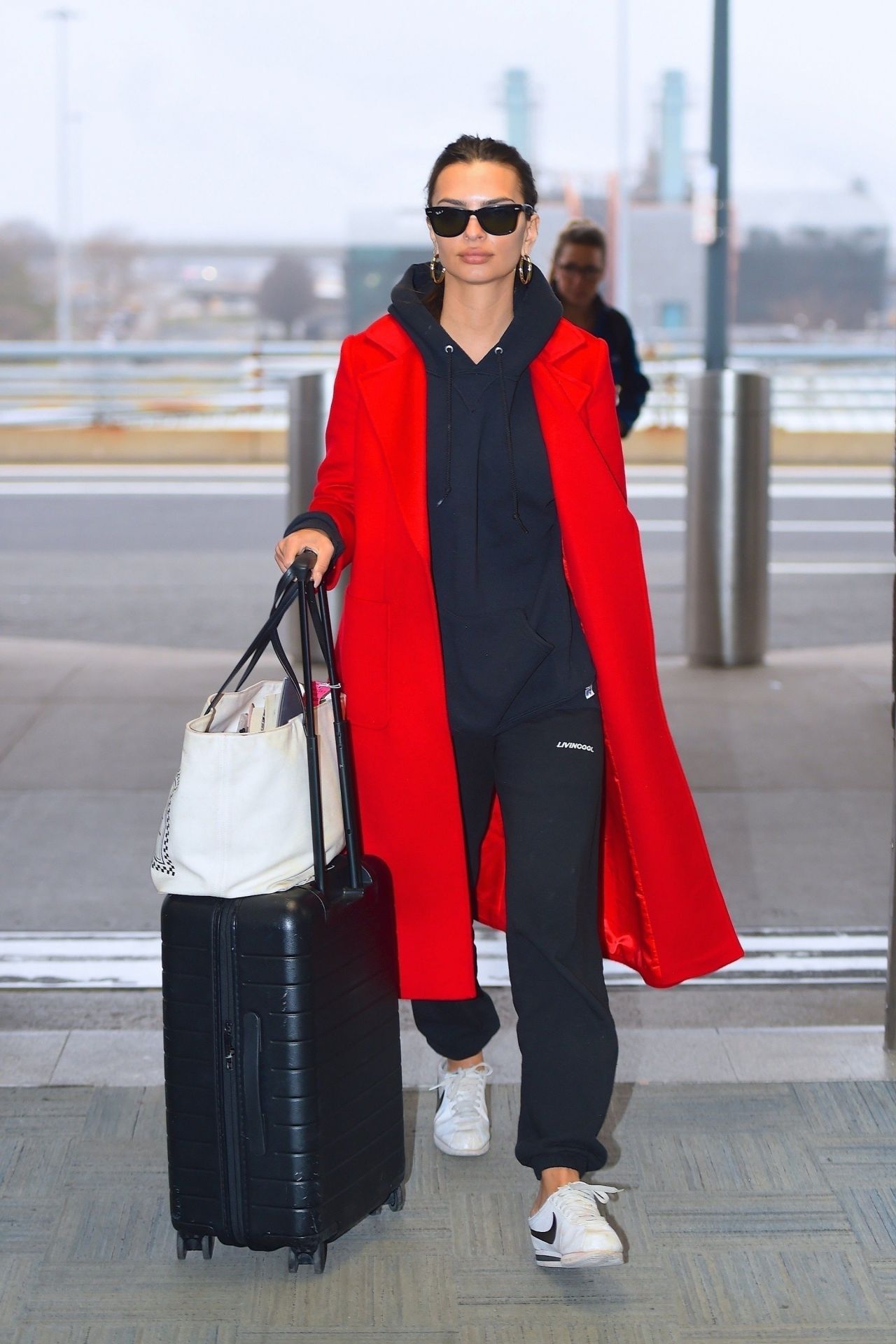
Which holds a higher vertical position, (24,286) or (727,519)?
(24,286)

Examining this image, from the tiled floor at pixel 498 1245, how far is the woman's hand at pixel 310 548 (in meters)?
1.09

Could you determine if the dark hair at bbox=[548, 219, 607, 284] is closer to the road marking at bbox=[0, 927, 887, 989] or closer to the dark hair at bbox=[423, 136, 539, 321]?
the road marking at bbox=[0, 927, 887, 989]

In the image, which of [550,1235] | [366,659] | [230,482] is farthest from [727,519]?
[230,482]

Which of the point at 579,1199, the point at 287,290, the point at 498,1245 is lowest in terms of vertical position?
the point at 498,1245

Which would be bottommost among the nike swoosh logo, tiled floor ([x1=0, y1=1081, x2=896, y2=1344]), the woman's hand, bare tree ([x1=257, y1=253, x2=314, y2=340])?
tiled floor ([x1=0, y1=1081, x2=896, y2=1344])

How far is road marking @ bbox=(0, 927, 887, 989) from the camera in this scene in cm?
394

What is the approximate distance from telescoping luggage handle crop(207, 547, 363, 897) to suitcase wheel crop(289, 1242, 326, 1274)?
557 millimetres

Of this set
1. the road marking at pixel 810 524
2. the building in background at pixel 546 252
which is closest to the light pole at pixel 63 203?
the building in background at pixel 546 252

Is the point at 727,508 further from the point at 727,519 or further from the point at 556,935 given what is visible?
the point at 556,935

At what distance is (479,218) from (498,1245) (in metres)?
1.64

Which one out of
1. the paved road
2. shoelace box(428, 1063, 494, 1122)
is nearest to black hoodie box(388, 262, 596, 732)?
shoelace box(428, 1063, 494, 1122)

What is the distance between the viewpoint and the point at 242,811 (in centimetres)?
245

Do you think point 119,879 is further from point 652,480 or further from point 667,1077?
point 652,480

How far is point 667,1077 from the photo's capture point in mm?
3311
